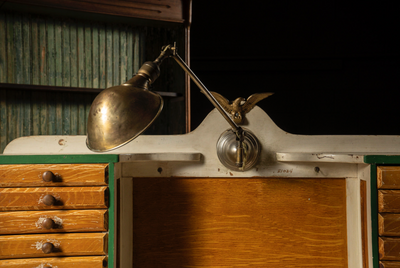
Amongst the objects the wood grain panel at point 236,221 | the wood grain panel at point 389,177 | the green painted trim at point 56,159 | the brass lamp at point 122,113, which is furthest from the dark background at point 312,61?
the brass lamp at point 122,113

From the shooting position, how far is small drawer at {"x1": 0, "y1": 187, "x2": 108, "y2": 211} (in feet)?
3.20

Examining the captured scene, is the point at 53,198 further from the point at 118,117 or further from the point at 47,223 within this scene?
the point at 118,117

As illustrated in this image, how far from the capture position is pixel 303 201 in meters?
1.23

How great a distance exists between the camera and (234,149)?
1.16 metres

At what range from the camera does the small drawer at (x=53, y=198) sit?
3.20 feet

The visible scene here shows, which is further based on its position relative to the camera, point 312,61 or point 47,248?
point 312,61

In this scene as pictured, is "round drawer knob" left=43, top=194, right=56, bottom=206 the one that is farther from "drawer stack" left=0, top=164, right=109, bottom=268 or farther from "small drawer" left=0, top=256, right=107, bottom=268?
"small drawer" left=0, top=256, right=107, bottom=268

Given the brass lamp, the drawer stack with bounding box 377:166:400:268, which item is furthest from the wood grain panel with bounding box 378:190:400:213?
the brass lamp

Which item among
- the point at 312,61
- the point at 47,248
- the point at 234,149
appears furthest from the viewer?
the point at 312,61

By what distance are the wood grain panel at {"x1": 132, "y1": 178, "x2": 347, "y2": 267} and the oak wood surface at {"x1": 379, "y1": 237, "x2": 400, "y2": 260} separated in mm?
235

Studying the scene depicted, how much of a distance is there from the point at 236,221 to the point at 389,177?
24.3 inches

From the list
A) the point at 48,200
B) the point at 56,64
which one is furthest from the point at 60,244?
the point at 56,64

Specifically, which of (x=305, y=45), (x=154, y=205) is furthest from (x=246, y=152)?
(x=305, y=45)

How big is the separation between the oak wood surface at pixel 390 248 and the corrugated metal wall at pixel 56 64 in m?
1.42
